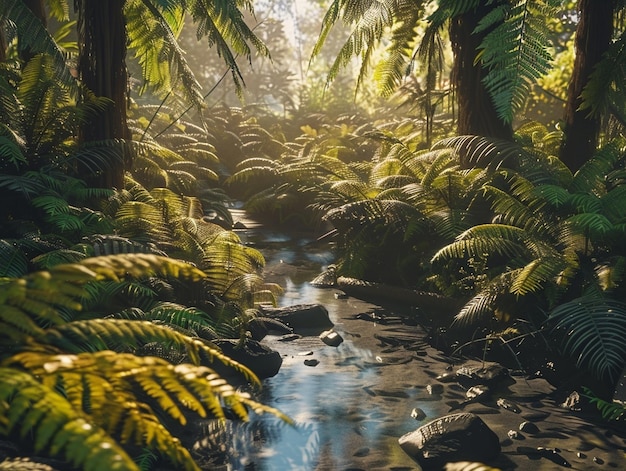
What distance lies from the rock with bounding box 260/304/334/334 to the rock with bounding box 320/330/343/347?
300 mm

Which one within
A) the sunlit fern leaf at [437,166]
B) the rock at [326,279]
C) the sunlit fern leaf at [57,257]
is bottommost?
the rock at [326,279]

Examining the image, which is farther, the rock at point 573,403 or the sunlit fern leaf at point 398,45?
the sunlit fern leaf at point 398,45

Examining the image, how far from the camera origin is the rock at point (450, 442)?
4336 mm

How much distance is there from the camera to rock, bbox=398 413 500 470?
4.34m

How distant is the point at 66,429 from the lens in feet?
5.09

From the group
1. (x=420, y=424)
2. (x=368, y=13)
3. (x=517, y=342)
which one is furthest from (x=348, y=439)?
(x=368, y=13)

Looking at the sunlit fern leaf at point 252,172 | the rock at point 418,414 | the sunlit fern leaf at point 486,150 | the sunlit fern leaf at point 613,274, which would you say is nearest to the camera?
the rock at point 418,414

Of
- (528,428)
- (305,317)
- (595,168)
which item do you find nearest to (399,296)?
(305,317)

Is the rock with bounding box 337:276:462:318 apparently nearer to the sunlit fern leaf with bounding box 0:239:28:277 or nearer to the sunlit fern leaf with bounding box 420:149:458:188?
the sunlit fern leaf with bounding box 420:149:458:188

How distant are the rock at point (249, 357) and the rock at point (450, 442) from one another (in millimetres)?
1549

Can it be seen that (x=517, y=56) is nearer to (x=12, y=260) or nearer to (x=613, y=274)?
(x=613, y=274)

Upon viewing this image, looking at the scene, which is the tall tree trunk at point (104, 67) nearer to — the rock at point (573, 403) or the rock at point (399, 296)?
the rock at point (399, 296)

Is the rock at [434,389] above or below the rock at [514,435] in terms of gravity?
above

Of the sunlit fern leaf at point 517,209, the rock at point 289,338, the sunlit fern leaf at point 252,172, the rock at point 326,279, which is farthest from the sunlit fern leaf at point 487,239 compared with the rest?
the sunlit fern leaf at point 252,172
